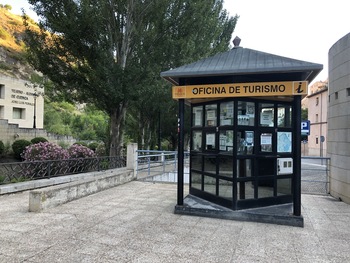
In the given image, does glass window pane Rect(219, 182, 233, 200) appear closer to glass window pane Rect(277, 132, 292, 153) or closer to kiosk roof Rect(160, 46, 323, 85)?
glass window pane Rect(277, 132, 292, 153)

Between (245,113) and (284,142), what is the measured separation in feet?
4.14

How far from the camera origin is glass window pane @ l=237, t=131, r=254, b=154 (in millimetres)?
6188

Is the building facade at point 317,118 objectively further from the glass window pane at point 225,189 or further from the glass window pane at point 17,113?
the glass window pane at point 225,189

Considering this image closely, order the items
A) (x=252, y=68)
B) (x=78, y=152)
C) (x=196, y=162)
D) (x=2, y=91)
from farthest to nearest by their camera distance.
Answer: (x=2, y=91) → (x=78, y=152) → (x=196, y=162) → (x=252, y=68)

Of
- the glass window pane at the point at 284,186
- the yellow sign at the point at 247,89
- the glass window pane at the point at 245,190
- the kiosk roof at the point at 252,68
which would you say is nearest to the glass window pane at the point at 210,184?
the glass window pane at the point at 245,190

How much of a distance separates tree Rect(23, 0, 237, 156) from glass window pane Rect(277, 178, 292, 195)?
24.1 ft

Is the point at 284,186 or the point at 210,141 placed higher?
the point at 210,141

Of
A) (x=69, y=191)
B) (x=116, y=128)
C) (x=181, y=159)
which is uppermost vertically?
(x=116, y=128)

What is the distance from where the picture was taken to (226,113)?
637 centimetres

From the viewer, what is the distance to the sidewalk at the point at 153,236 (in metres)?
4.07

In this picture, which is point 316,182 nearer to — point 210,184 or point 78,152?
point 210,184

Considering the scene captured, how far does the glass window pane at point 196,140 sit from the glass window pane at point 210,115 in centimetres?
39

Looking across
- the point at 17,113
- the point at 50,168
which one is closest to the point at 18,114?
the point at 17,113

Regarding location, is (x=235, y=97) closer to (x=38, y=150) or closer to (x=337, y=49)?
(x=337, y=49)
